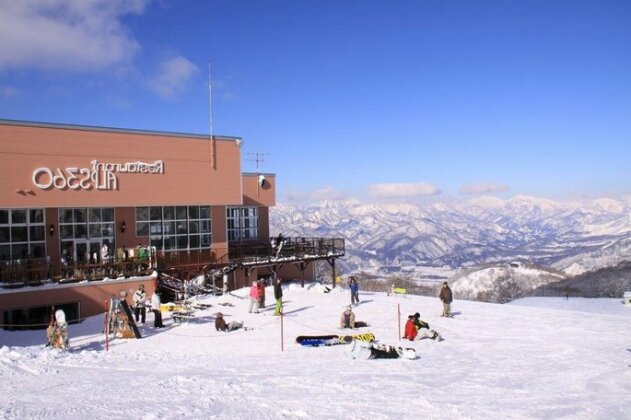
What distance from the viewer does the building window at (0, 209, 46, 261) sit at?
73.8ft

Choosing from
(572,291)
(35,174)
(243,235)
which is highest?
(35,174)

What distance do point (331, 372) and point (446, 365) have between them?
3.35 meters

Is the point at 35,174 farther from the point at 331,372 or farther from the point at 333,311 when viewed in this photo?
the point at 331,372

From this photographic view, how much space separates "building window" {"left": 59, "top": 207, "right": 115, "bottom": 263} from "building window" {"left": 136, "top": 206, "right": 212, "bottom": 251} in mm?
1559

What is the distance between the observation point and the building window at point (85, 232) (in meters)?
24.2

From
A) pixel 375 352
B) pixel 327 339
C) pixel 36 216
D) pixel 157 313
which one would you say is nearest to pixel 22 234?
pixel 36 216

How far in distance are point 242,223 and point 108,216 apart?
474 inches

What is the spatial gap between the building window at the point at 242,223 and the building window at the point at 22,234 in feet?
45.8

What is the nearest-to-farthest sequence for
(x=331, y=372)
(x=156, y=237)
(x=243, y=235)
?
(x=331, y=372)
(x=156, y=237)
(x=243, y=235)

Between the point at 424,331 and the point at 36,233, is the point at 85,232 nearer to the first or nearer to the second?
the point at 36,233

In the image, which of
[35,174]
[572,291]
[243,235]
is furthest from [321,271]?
[35,174]

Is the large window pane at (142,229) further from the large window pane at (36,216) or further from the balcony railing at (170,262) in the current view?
the large window pane at (36,216)

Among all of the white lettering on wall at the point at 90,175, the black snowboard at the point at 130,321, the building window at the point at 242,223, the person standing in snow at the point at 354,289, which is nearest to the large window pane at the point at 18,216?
the white lettering on wall at the point at 90,175

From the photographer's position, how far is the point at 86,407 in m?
8.98
